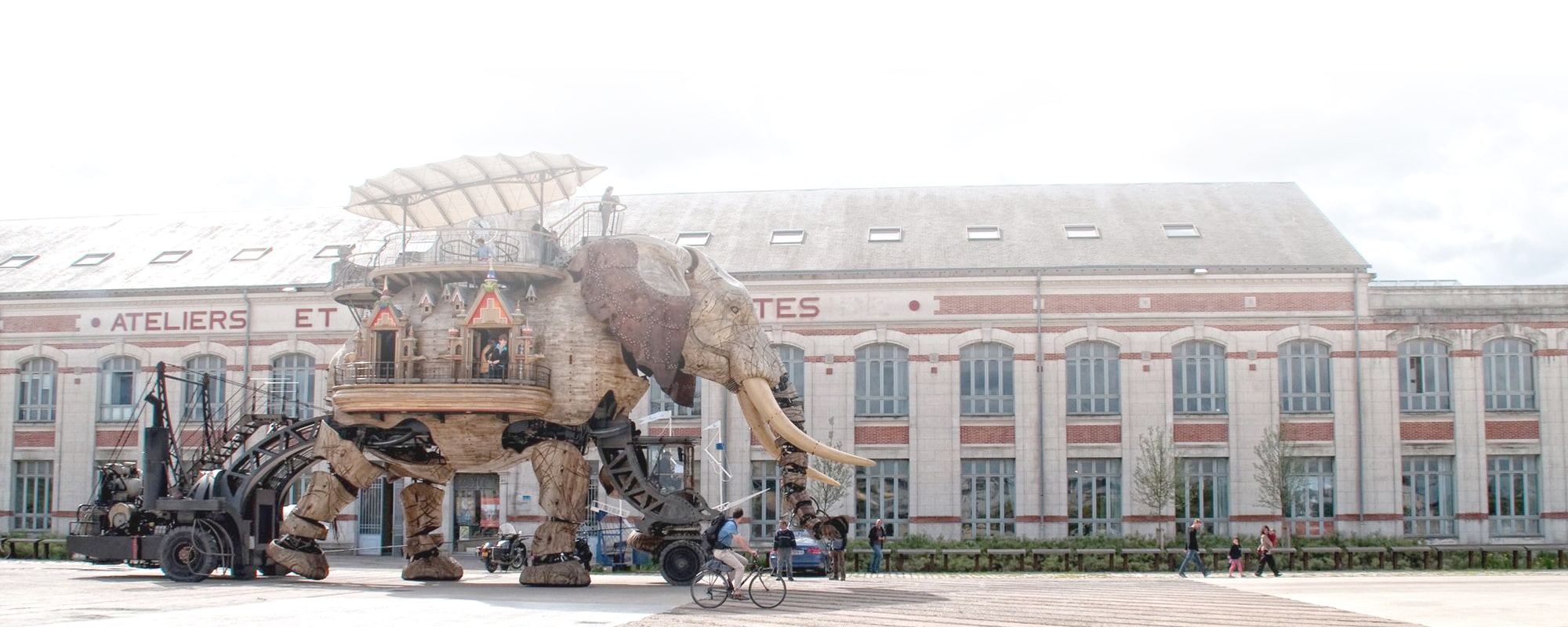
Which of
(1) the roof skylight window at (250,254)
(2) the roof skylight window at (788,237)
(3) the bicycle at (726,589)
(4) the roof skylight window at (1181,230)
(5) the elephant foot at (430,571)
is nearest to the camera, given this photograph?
(3) the bicycle at (726,589)

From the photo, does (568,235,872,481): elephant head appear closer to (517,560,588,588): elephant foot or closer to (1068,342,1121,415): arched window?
(517,560,588,588): elephant foot

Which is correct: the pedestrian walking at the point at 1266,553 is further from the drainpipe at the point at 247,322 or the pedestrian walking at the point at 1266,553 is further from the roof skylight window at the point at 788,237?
the drainpipe at the point at 247,322

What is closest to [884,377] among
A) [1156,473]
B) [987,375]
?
[987,375]

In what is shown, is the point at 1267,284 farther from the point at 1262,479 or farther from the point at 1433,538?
the point at 1433,538

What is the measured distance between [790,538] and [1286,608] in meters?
7.96

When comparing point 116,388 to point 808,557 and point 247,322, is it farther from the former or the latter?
point 808,557

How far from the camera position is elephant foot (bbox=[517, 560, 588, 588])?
24.0 m

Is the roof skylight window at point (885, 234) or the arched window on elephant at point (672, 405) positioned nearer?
the arched window on elephant at point (672, 405)

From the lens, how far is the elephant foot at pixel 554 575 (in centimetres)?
2400

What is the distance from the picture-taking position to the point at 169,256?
145 feet

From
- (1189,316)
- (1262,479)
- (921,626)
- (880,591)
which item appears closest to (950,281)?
(1189,316)

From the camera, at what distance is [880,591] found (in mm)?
23281

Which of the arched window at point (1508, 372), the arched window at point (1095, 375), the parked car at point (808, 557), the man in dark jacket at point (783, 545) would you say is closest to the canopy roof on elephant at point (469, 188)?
the man in dark jacket at point (783, 545)

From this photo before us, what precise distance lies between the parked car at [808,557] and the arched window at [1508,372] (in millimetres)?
18777
